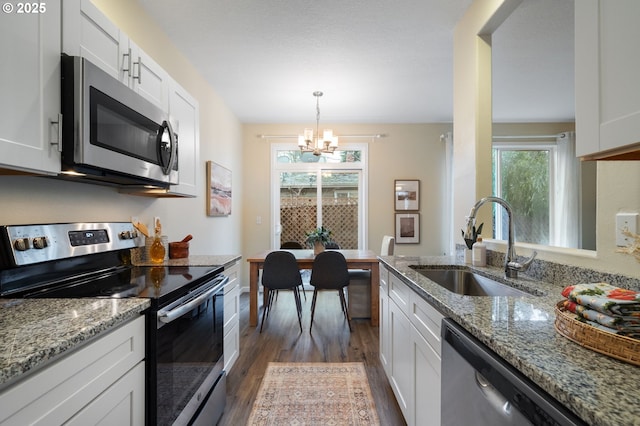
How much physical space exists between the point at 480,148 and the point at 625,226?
1.09m

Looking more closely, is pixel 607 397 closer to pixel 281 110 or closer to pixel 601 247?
pixel 601 247

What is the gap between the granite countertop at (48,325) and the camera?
616mm

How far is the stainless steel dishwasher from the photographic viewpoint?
1.85 feet

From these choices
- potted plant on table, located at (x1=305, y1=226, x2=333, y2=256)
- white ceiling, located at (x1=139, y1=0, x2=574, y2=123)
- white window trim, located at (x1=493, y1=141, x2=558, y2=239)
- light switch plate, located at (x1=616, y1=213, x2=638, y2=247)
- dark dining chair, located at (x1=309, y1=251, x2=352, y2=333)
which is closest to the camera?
light switch plate, located at (x1=616, y1=213, x2=638, y2=247)

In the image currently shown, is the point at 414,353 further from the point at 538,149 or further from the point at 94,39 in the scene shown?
the point at 538,149

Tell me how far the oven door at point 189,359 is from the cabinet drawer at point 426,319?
3.26 ft

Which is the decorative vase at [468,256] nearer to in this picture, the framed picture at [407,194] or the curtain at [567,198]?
the framed picture at [407,194]

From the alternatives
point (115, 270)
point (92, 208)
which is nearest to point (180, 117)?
point (92, 208)

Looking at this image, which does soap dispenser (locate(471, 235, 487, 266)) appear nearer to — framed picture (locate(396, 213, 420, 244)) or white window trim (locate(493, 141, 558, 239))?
framed picture (locate(396, 213, 420, 244))

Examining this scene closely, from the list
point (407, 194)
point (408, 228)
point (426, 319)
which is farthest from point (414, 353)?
point (407, 194)

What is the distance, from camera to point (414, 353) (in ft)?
4.49

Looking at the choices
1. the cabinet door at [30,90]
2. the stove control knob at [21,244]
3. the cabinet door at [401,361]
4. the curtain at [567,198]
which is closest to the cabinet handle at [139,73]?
the cabinet door at [30,90]

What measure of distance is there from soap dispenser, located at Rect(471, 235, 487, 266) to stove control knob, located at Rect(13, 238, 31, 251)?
7.08ft

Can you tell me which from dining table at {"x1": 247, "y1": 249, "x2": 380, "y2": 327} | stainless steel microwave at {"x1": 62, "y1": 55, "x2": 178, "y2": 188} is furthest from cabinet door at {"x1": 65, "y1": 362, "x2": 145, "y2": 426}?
dining table at {"x1": 247, "y1": 249, "x2": 380, "y2": 327}
